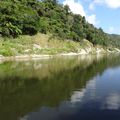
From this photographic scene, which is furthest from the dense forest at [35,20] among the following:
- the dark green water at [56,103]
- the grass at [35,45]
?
the dark green water at [56,103]

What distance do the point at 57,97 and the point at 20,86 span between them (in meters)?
7.63

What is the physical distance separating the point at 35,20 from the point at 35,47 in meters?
14.8

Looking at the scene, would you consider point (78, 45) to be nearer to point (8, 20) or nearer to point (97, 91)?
point (8, 20)

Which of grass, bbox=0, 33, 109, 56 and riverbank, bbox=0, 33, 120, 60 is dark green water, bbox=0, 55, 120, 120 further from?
grass, bbox=0, 33, 109, 56

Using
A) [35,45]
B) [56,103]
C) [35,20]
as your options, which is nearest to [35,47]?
[35,45]

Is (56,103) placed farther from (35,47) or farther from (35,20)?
(35,20)

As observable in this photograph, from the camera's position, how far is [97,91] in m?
31.2

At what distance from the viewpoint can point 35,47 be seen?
10519 cm

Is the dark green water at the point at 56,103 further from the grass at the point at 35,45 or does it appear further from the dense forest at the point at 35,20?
the dense forest at the point at 35,20

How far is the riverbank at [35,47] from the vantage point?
295 feet

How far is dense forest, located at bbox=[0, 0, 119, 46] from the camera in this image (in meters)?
102

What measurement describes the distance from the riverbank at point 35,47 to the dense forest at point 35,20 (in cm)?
283

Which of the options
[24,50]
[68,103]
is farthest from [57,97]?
[24,50]

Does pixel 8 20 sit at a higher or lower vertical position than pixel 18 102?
higher
